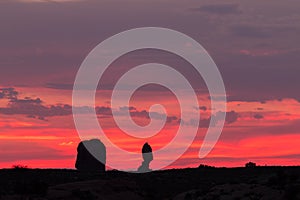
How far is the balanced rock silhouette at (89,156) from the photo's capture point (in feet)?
388

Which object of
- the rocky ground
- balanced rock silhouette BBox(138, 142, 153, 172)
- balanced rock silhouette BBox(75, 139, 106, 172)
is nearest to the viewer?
the rocky ground

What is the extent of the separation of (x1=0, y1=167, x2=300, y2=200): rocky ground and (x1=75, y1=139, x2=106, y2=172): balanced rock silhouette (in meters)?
25.2

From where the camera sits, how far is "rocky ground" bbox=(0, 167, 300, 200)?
196ft

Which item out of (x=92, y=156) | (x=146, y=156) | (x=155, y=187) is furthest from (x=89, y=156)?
(x=155, y=187)

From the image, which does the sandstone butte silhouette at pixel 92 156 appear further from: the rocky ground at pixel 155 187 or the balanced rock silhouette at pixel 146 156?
the rocky ground at pixel 155 187

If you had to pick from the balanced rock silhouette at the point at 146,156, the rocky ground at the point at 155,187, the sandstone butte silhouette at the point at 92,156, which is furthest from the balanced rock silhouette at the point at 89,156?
the rocky ground at the point at 155,187

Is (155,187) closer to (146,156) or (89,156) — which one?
(146,156)

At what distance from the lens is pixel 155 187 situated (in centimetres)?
8344

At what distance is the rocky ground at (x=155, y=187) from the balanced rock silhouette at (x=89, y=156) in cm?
2515

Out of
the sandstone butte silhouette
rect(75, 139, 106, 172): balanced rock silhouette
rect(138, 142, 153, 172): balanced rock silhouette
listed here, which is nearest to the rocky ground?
rect(138, 142, 153, 172): balanced rock silhouette

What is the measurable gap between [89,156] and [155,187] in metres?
36.2

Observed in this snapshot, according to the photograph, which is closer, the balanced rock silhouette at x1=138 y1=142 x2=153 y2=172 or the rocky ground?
the rocky ground

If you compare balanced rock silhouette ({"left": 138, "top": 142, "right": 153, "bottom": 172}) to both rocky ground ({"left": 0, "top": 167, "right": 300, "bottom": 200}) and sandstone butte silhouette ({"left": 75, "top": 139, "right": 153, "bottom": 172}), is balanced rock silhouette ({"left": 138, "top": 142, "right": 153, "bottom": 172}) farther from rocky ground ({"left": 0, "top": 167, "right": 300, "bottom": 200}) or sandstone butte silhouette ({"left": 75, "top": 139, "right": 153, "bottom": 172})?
rocky ground ({"left": 0, "top": 167, "right": 300, "bottom": 200})

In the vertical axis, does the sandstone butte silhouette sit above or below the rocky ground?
above
